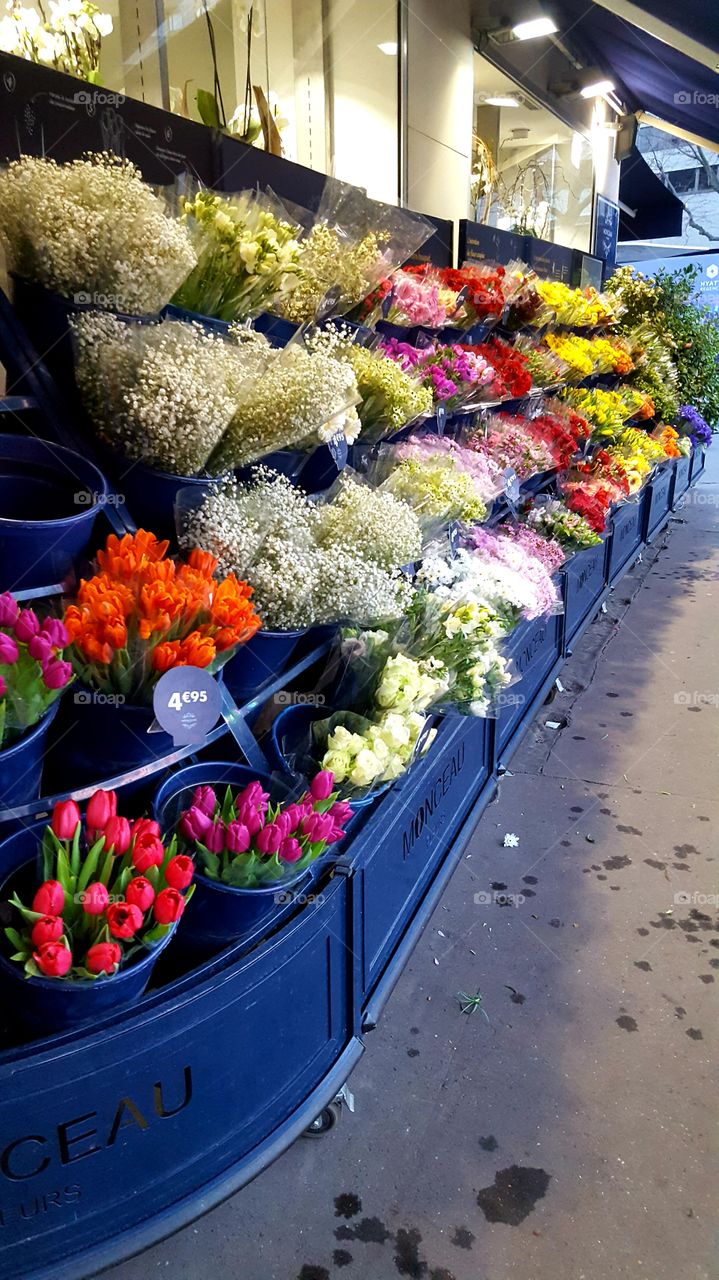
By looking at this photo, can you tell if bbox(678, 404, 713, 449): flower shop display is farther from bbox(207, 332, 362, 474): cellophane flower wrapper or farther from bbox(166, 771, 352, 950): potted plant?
bbox(166, 771, 352, 950): potted plant

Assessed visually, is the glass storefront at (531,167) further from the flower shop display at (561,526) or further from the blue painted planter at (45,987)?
the blue painted planter at (45,987)

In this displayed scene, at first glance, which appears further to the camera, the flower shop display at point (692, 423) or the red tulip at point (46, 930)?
the flower shop display at point (692, 423)

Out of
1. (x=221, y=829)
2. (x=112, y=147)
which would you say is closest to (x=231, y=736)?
(x=221, y=829)

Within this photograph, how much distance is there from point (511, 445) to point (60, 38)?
2.78m

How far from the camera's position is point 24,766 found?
1.26 metres

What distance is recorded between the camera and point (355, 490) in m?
2.10

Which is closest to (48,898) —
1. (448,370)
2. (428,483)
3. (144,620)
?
(144,620)

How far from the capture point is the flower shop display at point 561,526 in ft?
12.6

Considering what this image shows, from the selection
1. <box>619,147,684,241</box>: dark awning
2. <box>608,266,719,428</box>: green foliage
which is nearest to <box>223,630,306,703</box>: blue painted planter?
<box>608,266,719,428</box>: green foliage

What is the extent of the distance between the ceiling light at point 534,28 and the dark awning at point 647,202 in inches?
205

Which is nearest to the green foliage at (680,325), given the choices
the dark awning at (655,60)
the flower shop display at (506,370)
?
the dark awning at (655,60)

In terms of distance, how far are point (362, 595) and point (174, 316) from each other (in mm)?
→ 681

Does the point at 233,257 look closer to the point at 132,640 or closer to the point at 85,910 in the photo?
the point at 132,640

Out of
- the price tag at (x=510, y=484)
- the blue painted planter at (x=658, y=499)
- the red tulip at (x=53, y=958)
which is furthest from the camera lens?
the blue painted planter at (x=658, y=499)
